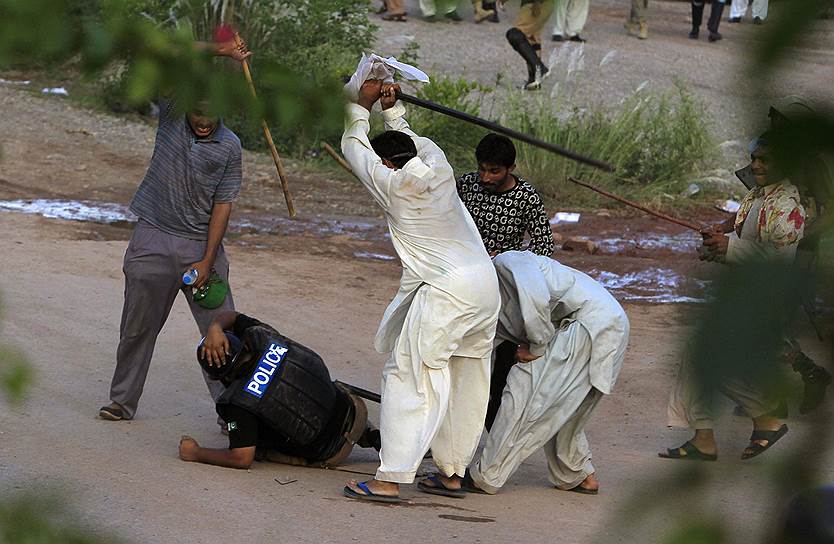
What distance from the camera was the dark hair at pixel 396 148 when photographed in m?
5.04

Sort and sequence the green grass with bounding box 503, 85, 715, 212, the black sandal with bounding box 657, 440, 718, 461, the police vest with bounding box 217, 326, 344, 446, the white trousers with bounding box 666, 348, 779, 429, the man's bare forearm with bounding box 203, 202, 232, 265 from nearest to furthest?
the white trousers with bounding box 666, 348, 779, 429
the black sandal with bounding box 657, 440, 718, 461
the police vest with bounding box 217, 326, 344, 446
the man's bare forearm with bounding box 203, 202, 232, 265
the green grass with bounding box 503, 85, 715, 212

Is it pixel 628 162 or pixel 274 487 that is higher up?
pixel 274 487

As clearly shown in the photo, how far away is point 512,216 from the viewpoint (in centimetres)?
582

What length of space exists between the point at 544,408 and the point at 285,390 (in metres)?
1.11

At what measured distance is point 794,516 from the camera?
2.77ft

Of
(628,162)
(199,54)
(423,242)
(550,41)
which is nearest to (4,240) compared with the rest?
(423,242)

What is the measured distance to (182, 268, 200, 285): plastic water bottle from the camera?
5.86 m

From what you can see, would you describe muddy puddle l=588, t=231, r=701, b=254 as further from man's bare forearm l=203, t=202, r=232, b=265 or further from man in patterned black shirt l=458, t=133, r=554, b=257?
man's bare forearm l=203, t=202, r=232, b=265

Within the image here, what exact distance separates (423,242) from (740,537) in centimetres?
426

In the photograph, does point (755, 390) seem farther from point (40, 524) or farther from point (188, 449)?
point (188, 449)

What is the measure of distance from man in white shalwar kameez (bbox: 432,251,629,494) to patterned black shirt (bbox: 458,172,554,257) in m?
0.32

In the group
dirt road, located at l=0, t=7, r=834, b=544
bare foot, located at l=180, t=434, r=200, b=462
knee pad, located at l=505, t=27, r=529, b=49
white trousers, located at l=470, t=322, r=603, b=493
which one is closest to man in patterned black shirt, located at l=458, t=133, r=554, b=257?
white trousers, located at l=470, t=322, r=603, b=493

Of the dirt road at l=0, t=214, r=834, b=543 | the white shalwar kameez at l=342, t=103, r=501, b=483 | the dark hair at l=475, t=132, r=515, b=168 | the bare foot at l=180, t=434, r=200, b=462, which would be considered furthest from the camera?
the dark hair at l=475, t=132, r=515, b=168

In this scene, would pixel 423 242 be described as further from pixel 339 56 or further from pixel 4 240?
pixel 339 56
